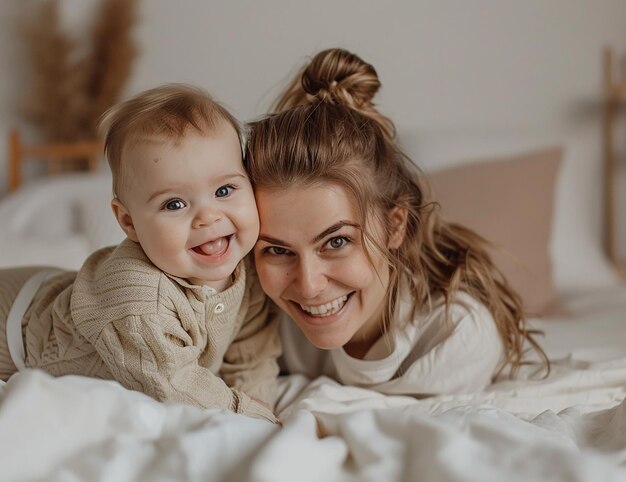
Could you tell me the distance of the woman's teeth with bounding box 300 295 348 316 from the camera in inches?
50.0

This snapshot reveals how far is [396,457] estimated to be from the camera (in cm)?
76

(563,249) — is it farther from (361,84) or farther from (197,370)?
(197,370)

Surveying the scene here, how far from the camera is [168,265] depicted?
1135 millimetres

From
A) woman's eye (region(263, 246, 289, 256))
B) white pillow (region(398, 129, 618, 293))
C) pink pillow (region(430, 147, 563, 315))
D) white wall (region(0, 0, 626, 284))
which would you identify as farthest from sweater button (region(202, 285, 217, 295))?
white wall (region(0, 0, 626, 284))

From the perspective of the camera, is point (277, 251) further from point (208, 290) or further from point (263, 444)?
point (263, 444)

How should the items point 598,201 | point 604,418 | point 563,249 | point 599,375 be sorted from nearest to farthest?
point 604,418
point 599,375
point 563,249
point 598,201

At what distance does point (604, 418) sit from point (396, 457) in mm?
338

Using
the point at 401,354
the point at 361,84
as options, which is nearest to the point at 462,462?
the point at 401,354

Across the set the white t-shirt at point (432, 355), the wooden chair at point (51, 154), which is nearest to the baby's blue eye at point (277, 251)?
the white t-shirt at point (432, 355)

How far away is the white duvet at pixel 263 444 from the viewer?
0.72 m

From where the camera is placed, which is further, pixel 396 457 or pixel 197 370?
pixel 197 370

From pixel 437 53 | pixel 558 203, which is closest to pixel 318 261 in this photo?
pixel 558 203

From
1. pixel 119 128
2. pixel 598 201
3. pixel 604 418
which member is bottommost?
pixel 598 201

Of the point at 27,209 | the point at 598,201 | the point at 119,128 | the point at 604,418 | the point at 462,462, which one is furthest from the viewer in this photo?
the point at 598,201
